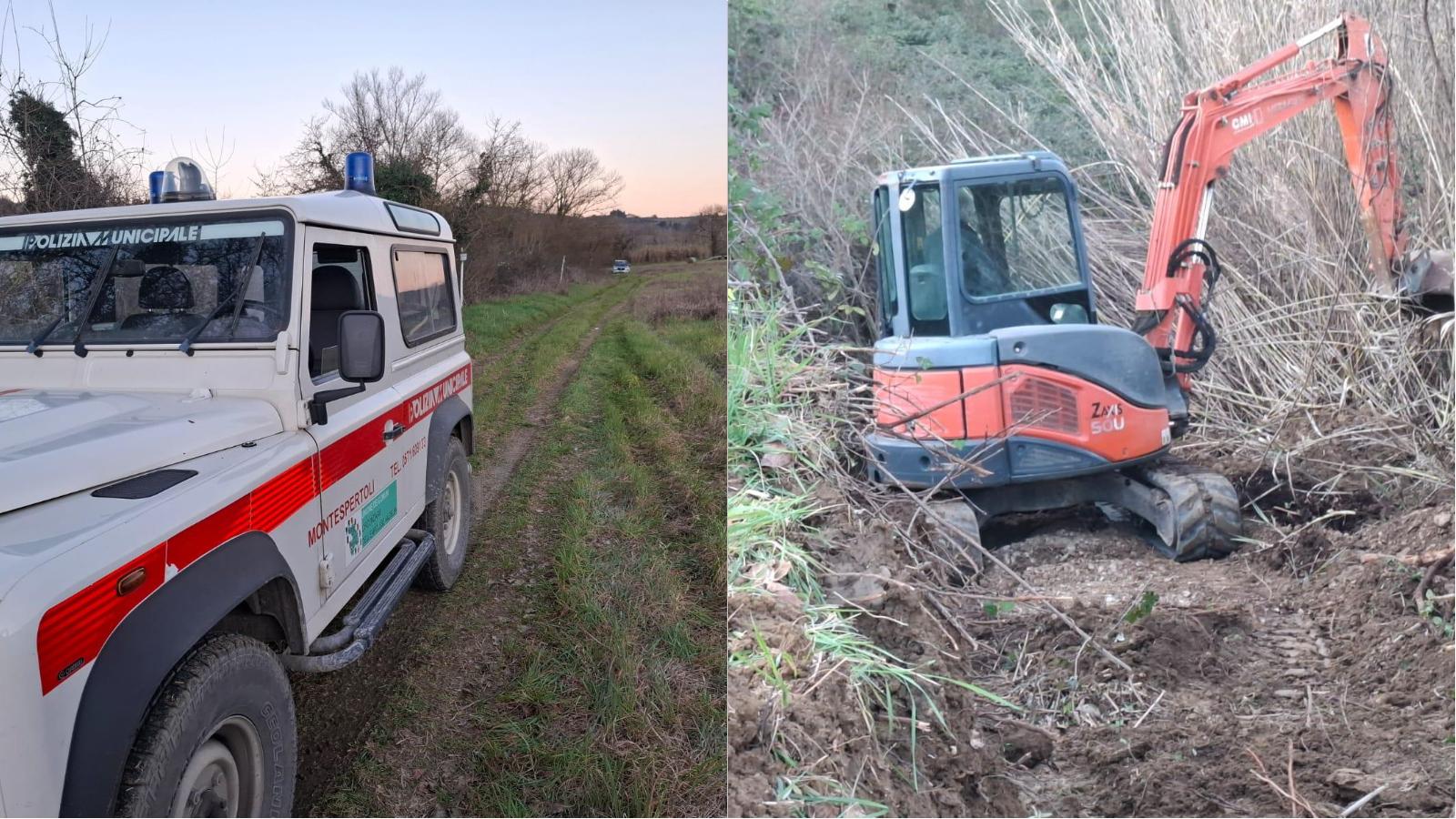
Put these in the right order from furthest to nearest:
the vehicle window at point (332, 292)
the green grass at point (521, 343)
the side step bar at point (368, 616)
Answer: the green grass at point (521, 343) → the vehicle window at point (332, 292) → the side step bar at point (368, 616)

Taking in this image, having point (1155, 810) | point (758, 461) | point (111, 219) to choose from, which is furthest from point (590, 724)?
point (111, 219)

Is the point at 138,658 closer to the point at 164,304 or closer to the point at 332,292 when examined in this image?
the point at 164,304

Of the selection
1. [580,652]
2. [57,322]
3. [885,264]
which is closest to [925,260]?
[885,264]

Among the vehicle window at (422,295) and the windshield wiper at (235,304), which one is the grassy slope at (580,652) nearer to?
the vehicle window at (422,295)

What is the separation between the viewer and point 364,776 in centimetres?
225

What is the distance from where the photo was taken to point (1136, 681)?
2.04 m

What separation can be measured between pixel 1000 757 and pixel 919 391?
0.90 metres

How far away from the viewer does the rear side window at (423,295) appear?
3.38 m

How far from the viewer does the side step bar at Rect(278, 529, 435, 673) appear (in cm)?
222

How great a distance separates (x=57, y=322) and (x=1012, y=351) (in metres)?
2.69

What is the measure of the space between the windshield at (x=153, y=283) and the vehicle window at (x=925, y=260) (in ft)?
5.67

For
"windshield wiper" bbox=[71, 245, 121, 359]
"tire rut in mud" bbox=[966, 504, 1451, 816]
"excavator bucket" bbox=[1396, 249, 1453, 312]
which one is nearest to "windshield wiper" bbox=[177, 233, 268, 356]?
"windshield wiper" bbox=[71, 245, 121, 359]

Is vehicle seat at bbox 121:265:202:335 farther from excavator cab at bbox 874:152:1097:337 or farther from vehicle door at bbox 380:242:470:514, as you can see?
excavator cab at bbox 874:152:1097:337

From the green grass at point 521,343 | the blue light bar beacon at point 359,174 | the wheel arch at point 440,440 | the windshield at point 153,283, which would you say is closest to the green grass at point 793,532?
the windshield at point 153,283
